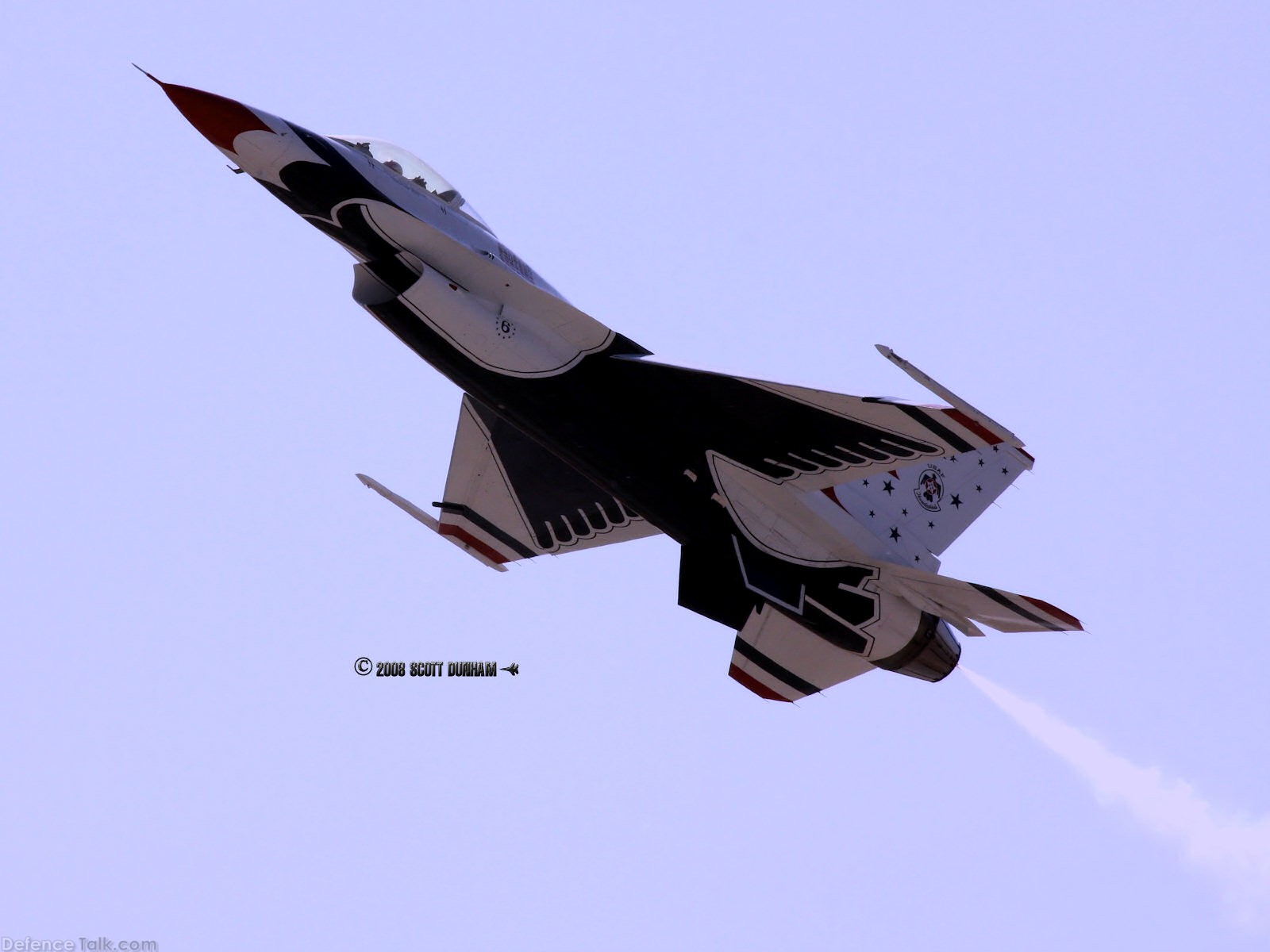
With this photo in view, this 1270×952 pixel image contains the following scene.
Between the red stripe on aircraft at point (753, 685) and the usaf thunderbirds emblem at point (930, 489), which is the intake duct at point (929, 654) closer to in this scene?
the red stripe on aircraft at point (753, 685)

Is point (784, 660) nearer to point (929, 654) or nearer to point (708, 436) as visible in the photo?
point (929, 654)

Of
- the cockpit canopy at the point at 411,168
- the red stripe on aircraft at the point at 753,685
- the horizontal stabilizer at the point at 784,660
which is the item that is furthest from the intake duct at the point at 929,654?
the cockpit canopy at the point at 411,168

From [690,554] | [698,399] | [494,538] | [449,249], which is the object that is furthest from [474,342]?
[494,538]

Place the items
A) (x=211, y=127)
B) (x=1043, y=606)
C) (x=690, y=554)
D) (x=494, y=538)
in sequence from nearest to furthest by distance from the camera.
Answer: (x=211, y=127)
(x=1043, y=606)
(x=690, y=554)
(x=494, y=538)

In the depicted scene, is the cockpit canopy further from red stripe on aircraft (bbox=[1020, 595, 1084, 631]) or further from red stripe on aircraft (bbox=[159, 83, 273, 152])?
red stripe on aircraft (bbox=[1020, 595, 1084, 631])

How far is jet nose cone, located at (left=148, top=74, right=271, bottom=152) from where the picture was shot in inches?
682

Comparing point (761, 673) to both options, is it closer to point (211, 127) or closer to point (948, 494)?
point (948, 494)

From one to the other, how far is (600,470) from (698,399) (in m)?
1.43

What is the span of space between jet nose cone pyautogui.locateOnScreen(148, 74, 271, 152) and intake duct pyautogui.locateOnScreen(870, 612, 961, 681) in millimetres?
9657

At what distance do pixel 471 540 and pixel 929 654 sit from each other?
23.1 ft

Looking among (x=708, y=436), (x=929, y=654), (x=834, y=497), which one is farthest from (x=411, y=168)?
(x=929, y=654)

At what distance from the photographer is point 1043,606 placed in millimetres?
19078

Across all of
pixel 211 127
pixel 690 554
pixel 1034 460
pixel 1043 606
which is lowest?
pixel 1043 606

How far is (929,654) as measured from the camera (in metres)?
20.3
